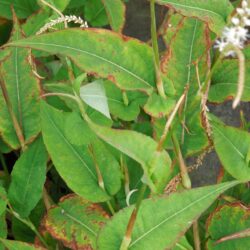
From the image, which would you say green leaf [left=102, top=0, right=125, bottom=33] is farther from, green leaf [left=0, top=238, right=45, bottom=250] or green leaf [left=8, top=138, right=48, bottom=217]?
green leaf [left=0, top=238, right=45, bottom=250]

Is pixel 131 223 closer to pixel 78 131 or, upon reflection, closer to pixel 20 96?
pixel 78 131

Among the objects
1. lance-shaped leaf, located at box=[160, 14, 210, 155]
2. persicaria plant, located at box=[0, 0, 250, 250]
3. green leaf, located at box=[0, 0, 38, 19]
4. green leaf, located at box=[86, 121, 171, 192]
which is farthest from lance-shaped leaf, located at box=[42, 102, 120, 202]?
green leaf, located at box=[0, 0, 38, 19]

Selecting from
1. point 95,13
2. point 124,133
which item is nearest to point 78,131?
→ point 124,133

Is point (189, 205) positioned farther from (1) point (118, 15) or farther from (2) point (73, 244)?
(1) point (118, 15)

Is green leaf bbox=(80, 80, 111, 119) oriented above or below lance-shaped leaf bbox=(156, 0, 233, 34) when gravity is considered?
below

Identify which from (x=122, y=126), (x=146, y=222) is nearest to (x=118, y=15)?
(x=122, y=126)

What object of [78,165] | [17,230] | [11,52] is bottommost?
[17,230]
